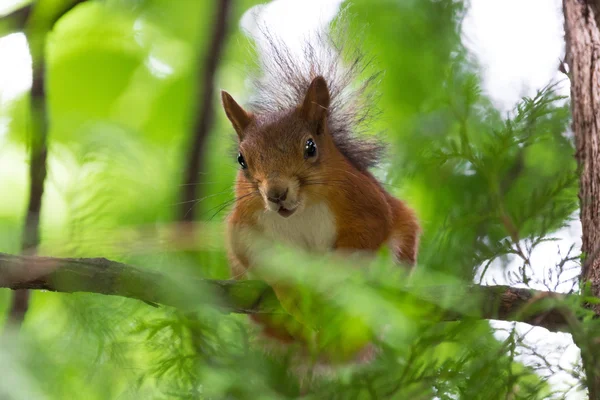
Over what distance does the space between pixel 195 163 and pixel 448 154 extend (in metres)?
0.55

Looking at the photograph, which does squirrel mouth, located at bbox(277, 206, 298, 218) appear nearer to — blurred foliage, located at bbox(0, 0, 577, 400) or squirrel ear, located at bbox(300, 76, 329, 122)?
blurred foliage, located at bbox(0, 0, 577, 400)

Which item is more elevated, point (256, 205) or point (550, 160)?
point (550, 160)

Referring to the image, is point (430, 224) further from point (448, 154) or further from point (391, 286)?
point (391, 286)

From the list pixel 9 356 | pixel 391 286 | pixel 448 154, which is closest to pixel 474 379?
pixel 391 286

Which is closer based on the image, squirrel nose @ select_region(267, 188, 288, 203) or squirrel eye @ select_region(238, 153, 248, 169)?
squirrel nose @ select_region(267, 188, 288, 203)

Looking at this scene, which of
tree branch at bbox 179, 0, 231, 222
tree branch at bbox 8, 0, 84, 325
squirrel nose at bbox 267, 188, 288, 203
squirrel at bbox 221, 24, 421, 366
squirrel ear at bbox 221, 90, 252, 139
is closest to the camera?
tree branch at bbox 8, 0, 84, 325

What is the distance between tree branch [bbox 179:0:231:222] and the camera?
5.19 ft

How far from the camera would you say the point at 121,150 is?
1.52m

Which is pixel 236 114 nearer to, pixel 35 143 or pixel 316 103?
pixel 316 103

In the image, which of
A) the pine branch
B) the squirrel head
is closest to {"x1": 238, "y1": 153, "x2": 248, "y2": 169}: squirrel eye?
the squirrel head

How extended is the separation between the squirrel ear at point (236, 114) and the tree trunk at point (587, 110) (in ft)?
3.60

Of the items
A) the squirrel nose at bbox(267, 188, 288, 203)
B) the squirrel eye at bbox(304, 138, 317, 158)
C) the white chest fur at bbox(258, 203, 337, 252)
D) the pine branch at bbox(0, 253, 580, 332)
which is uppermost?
the squirrel eye at bbox(304, 138, 317, 158)

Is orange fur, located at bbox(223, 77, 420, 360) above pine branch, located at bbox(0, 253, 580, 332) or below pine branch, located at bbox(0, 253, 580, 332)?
above

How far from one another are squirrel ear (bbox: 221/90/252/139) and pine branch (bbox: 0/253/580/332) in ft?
3.28
